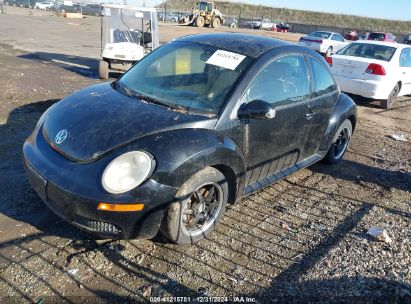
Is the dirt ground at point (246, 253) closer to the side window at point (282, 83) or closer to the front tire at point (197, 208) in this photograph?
the front tire at point (197, 208)

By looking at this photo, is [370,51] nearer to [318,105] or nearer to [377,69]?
[377,69]

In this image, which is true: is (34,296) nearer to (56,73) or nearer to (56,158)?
(56,158)

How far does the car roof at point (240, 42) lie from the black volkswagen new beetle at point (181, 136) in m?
0.01

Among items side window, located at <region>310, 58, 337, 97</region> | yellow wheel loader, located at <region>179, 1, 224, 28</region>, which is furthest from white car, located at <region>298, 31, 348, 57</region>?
side window, located at <region>310, 58, 337, 97</region>

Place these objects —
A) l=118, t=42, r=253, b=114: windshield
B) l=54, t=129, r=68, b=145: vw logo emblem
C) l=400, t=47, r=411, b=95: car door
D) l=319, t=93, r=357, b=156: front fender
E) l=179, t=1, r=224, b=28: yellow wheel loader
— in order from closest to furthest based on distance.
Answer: l=54, t=129, r=68, b=145: vw logo emblem
l=118, t=42, r=253, b=114: windshield
l=319, t=93, r=357, b=156: front fender
l=400, t=47, r=411, b=95: car door
l=179, t=1, r=224, b=28: yellow wheel loader

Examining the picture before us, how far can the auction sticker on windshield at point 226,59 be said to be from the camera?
3952 mm

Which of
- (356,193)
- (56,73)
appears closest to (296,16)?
(56,73)

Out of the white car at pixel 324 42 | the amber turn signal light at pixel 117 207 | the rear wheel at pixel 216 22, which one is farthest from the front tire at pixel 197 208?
the rear wheel at pixel 216 22

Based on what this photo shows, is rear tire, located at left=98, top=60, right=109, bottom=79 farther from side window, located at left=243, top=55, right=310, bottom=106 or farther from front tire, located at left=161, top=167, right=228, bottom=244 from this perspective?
front tire, located at left=161, top=167, right=228, bottom=244

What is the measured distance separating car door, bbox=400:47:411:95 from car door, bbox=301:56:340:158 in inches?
252

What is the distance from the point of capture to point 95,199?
116 inches

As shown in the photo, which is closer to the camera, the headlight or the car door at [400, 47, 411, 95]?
the headlight

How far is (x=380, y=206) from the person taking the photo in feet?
15.4

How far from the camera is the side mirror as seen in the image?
3.62 metres
